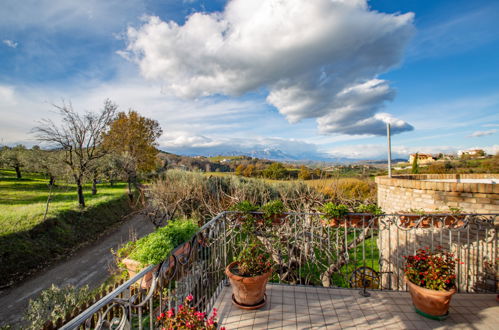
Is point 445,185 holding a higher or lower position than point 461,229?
higher

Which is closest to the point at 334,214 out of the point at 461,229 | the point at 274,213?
the point at 274,213

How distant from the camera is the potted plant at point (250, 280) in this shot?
310cm

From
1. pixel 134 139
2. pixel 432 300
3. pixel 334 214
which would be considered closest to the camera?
pixel 432 300

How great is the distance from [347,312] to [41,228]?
11.9m

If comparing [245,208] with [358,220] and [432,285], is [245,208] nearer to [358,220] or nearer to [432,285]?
[358,220]

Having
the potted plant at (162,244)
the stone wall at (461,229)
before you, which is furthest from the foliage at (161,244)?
the stone wall at (461,229)

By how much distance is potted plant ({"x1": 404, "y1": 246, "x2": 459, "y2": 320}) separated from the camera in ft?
9.50

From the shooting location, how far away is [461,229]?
4.11 m

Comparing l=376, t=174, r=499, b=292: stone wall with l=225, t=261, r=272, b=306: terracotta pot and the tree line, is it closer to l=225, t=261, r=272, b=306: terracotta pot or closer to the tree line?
l=225, t=261, r=272, b=306: terracotta pot

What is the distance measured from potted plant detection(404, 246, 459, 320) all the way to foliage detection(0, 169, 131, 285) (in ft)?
35.8

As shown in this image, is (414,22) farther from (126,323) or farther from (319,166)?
(126,323)

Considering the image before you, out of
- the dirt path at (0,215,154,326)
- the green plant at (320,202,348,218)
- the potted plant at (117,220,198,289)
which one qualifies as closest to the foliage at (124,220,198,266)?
the potted plant at (117,220,198,289)

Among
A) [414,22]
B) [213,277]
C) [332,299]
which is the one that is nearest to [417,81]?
[414,22]

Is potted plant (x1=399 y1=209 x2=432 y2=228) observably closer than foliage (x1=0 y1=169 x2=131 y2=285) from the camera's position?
Yes
